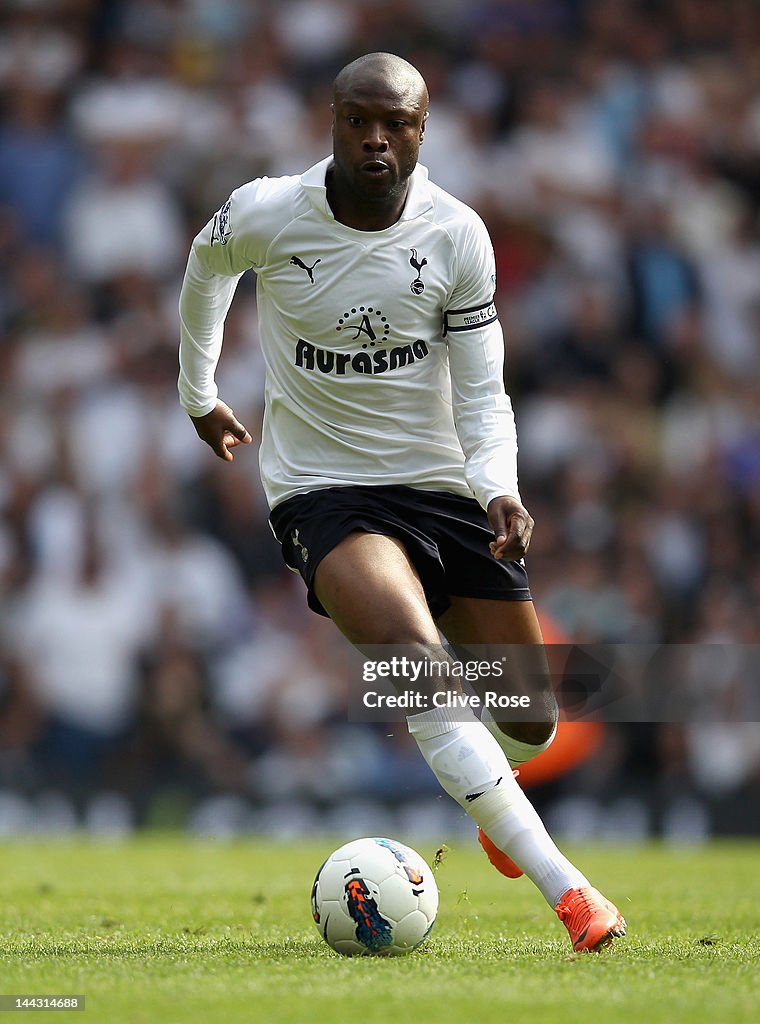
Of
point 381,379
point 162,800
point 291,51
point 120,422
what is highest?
point 291,51

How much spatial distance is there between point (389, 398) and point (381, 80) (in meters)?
1.08

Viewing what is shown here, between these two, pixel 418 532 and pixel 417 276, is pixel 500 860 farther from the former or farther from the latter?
pixel 417 276

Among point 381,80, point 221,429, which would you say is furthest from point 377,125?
point 221,429

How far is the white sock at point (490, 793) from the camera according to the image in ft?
15.6

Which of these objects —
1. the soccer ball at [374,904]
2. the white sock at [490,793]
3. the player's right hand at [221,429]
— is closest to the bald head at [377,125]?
the player's right hand at [221,429]

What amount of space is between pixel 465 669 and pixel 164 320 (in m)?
8.49

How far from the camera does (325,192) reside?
17.0 feet

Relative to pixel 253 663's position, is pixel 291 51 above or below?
above

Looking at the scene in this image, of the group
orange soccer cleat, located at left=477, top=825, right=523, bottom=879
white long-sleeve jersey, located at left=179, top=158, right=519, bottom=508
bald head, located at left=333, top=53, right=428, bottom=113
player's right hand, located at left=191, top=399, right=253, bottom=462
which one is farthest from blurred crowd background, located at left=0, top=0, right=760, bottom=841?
bald head, located at left=333, top=53, right=428, bottom=113

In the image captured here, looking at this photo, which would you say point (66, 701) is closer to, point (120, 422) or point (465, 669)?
point (120, 422)

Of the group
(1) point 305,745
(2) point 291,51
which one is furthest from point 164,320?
(1) point 305,745

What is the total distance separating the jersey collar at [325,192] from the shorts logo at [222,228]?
285 mm

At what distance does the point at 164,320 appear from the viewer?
13.5 meters

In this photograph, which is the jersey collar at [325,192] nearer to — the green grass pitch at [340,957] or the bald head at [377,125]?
the bald head at [377,125]
